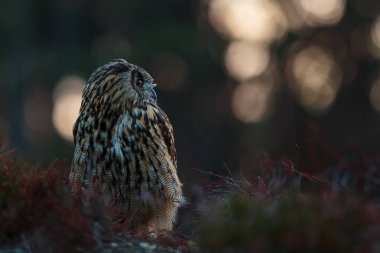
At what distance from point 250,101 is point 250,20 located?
2960 mm

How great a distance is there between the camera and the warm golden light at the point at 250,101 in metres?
34.2

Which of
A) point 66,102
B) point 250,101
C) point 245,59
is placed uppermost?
point 245,59

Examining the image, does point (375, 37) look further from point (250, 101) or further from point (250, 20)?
point (250, 101)

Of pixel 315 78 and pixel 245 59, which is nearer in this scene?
pixel 245 59

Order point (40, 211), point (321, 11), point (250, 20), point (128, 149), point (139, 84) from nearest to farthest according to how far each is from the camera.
A: 1. point (40, 211)
2. point (128, 149)
3. point (139, 84)
4. point (250, 20)
5. point (321, 11)

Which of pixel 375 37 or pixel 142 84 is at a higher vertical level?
pixel 142 84

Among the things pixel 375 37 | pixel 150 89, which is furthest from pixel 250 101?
pixel 150 89

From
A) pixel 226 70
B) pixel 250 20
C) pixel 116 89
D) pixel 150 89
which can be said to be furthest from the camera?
pixel 226 70

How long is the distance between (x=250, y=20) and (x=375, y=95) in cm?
498

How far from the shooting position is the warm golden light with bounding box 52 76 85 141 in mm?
33250

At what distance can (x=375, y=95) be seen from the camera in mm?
33875

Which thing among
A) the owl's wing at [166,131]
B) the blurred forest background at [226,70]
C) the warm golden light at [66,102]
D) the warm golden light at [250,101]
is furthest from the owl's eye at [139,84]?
the warm golden light at [250,101]

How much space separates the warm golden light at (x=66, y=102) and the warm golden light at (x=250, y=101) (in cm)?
544

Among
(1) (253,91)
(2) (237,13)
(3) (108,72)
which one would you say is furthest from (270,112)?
(3) (108,72)
